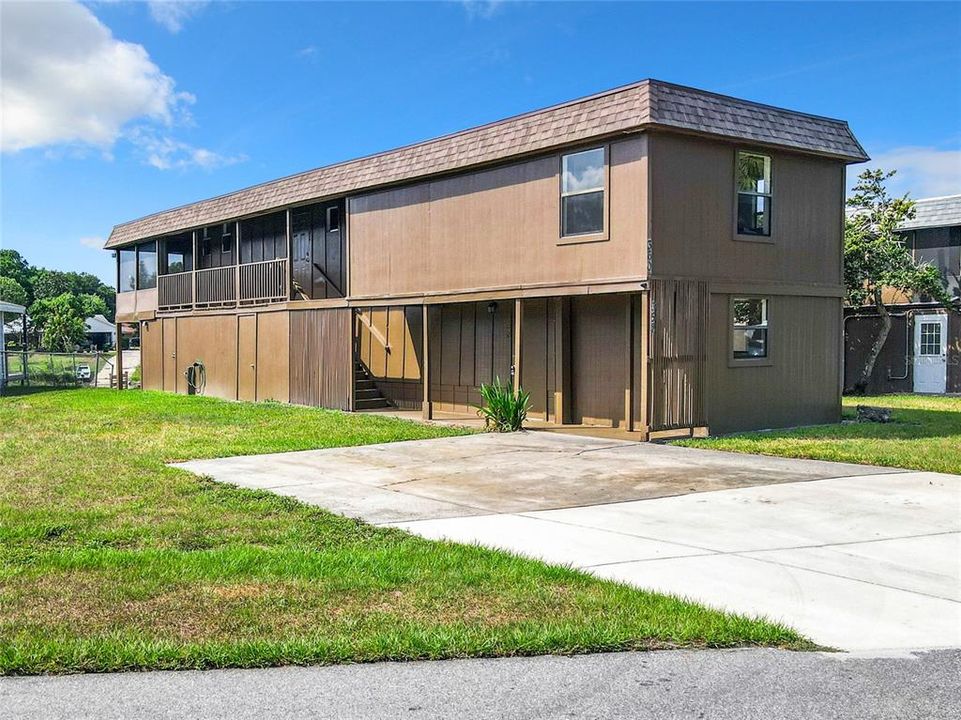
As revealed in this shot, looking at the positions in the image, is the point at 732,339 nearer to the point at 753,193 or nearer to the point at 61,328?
the point at 753,193

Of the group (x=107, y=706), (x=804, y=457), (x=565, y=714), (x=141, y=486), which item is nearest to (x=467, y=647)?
(x=565, y=714)

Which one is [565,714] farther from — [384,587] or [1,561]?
[1,561]

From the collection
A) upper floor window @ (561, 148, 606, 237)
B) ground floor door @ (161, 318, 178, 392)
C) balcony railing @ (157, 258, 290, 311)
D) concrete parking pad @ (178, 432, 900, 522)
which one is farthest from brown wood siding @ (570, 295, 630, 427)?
ground floor door @ (161, 318, 178, 392)

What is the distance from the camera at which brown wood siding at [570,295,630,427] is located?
48.3ft

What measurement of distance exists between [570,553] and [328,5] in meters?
13.7

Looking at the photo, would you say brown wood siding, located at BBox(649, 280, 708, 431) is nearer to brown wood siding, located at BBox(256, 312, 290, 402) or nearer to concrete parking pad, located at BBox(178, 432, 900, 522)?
concrete parking pad, located at BBox(178, 432, 900, 522)

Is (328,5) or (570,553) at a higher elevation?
(328,5)

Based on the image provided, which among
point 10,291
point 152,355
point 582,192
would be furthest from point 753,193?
point 10,291

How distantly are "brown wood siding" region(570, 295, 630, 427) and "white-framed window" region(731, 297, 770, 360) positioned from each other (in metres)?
1.80

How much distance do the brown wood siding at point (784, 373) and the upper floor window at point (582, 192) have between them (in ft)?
7.43

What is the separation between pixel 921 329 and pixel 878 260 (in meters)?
2.77

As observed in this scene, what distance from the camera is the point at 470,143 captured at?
16141mm

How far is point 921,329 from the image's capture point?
24.9m

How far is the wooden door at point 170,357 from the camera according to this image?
26250 millimetres
